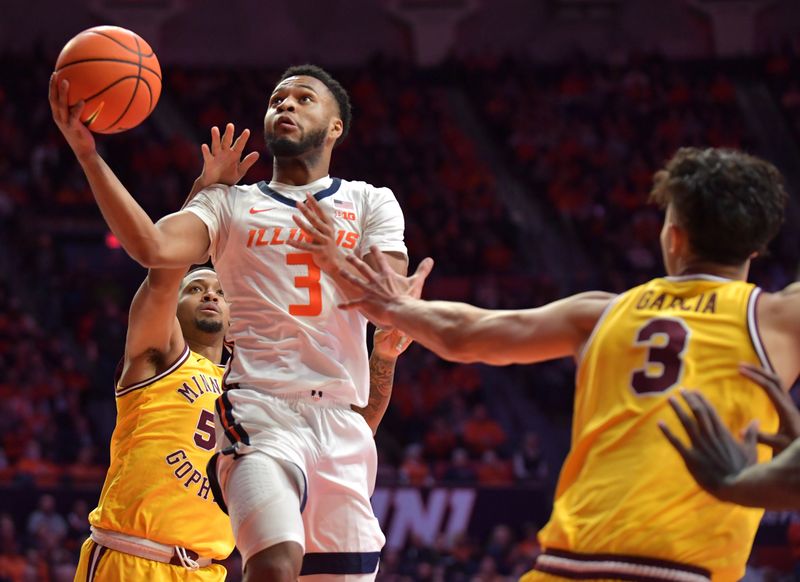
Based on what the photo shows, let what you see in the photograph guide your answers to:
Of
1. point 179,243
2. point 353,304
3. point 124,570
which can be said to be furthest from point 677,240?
point 124,570

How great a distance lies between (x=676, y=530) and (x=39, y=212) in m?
16.3

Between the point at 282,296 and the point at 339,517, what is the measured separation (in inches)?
37.7

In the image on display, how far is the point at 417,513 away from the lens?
12.8 metres

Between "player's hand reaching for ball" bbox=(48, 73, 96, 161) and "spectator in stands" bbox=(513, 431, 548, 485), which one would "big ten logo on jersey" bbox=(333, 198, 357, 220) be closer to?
"player's hand reaching for ball" bbox=(48, 73, 96, 161)

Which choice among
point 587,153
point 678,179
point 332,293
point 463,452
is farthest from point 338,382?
point 587,153

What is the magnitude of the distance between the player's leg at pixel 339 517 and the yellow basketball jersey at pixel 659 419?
1.47m

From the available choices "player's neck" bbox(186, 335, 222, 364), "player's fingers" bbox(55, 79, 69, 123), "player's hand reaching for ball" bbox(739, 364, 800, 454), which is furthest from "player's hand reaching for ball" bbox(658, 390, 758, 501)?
"player's neck" bbox(186, 335, 222, 364)

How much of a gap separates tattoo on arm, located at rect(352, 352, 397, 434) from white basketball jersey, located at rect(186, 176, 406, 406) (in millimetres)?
504

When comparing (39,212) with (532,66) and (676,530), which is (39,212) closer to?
(532,66)

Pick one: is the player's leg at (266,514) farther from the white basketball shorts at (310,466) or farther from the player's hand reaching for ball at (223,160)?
the player's hand reaching for ball at (223,160)

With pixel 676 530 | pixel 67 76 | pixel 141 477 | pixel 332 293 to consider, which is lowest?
pixel 141 477

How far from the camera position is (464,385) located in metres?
15.9

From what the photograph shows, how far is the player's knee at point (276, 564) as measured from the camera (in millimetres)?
4078

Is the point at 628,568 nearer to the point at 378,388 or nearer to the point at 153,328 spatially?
the point at 378,388
